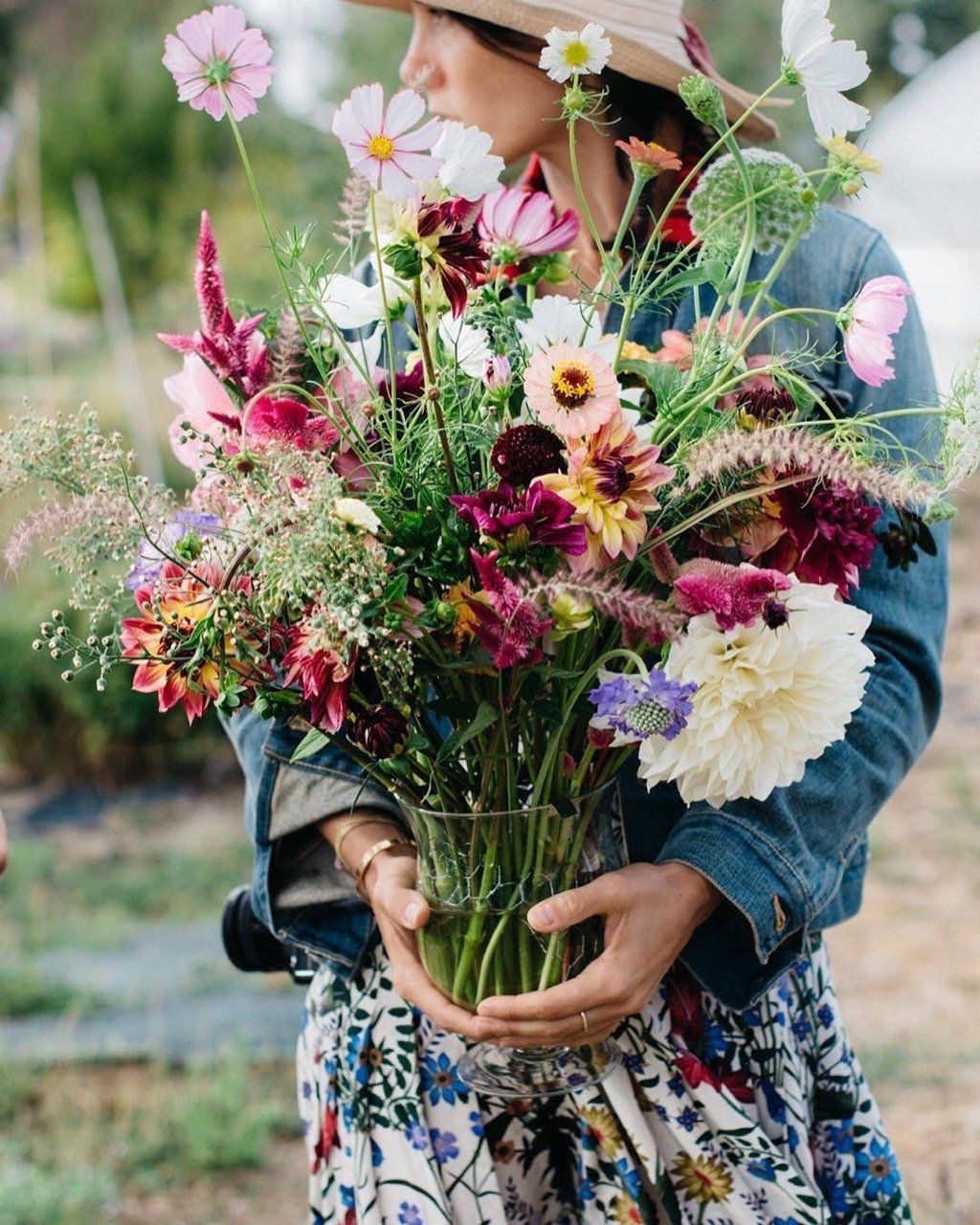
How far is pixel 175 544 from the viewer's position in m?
1.03

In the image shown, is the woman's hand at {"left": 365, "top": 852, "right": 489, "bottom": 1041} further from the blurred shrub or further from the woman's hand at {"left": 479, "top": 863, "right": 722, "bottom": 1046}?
the blurred shrub

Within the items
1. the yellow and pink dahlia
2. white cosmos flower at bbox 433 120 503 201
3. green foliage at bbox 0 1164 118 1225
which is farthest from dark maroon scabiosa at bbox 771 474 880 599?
green foliage at bbox 0 1164 118 1225

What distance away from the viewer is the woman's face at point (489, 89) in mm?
1404

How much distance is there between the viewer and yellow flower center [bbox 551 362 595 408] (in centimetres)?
96

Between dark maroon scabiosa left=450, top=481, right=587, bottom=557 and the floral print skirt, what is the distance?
0.57 metres

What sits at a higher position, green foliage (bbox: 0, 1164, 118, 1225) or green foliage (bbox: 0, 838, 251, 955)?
green foliage (bbox: 0, 838, 251, 955)

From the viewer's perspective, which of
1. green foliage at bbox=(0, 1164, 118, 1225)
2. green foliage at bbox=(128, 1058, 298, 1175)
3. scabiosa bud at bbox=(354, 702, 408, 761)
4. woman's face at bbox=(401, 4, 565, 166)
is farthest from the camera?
green foliage at bbox=(128, 1058, 298, 1175)

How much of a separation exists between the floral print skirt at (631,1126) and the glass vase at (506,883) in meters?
0.16

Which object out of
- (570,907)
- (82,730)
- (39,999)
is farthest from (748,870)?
(82,730)

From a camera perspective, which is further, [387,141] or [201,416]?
[201,416]

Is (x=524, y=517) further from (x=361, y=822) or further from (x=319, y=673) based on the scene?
(x=361, y=822)

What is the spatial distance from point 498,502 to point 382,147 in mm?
274

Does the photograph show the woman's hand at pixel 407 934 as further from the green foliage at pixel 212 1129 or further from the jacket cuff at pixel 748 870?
the green foliage at pixel 212 1129

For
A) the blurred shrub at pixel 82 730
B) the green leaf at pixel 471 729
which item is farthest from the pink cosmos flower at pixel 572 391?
the blurred shrub at pixel 82 730
